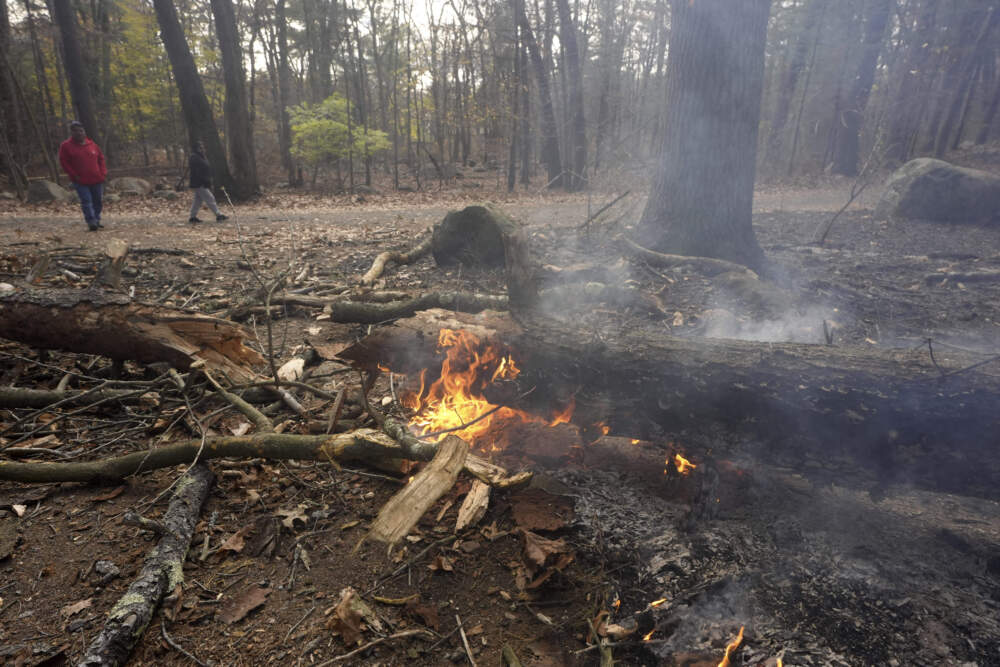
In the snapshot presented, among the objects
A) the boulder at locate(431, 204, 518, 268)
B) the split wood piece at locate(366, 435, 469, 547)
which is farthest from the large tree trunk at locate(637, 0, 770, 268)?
the split wood piece at locate(366, 435, 469, 547)

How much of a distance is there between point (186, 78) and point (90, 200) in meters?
5.31

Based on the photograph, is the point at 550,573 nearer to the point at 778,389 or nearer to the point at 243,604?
the point at 243,604

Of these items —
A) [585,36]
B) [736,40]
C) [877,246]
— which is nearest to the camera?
[736,40]

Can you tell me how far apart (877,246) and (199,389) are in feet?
34.0

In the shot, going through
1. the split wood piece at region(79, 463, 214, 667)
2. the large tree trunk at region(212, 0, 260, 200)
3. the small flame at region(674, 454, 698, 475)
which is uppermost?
the large tree trunk at region(212, 0, 260, 200)

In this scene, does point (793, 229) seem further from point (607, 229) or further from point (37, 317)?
point (37, 317)

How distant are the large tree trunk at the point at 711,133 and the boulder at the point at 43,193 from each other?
60.1 feet

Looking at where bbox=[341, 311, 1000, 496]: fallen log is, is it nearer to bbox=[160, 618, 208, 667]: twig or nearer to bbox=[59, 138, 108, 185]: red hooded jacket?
bbox=[160, 618, 208, 667]: twig

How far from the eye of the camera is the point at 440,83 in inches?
1169

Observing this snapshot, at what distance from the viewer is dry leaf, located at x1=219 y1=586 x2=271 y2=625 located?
Result: 2.17 metres

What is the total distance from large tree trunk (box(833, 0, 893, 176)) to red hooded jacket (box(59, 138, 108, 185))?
23.9m

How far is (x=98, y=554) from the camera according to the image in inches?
96.3

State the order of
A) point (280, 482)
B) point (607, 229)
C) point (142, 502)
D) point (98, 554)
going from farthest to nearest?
point (607, 229) → point (280, 482) → point (142, 502) → point (98, 554)

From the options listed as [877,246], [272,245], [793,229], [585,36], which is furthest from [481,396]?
[585,36]
